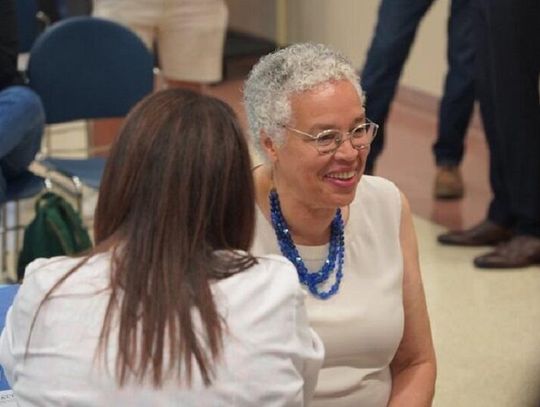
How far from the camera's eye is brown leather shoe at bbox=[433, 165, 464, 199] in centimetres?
495

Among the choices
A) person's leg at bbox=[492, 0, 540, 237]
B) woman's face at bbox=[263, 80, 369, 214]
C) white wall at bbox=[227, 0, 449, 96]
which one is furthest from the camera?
white wall at bbox=[227, 0, 449, 96]

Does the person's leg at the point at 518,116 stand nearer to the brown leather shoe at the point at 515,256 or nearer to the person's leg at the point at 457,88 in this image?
the brown leather shoe at the point at 515,256

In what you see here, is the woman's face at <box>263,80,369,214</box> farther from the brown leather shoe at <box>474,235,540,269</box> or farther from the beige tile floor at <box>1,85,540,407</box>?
the brown leather shoe at <box>474,235,540,269</box>

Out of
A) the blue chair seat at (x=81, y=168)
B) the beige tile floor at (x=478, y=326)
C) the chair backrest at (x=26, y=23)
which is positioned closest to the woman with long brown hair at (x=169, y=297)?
the beige tile floor at (x=478, y=326)

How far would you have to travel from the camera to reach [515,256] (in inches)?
166

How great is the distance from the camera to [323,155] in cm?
216

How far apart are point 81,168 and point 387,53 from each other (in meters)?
1.28

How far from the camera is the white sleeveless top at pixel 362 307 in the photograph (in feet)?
7.05

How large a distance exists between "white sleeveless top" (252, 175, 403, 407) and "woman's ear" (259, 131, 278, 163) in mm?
116

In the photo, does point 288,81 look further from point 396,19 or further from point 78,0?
point 78,0

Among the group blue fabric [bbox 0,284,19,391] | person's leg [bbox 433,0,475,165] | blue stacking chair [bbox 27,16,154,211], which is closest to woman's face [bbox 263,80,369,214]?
blue fabric [bbox 0,284,19,391]

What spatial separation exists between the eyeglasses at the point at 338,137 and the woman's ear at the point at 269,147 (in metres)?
0.06

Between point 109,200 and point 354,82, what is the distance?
2.25 ft

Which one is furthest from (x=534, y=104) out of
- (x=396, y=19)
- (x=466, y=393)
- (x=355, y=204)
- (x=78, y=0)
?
(x=78, y=0)
